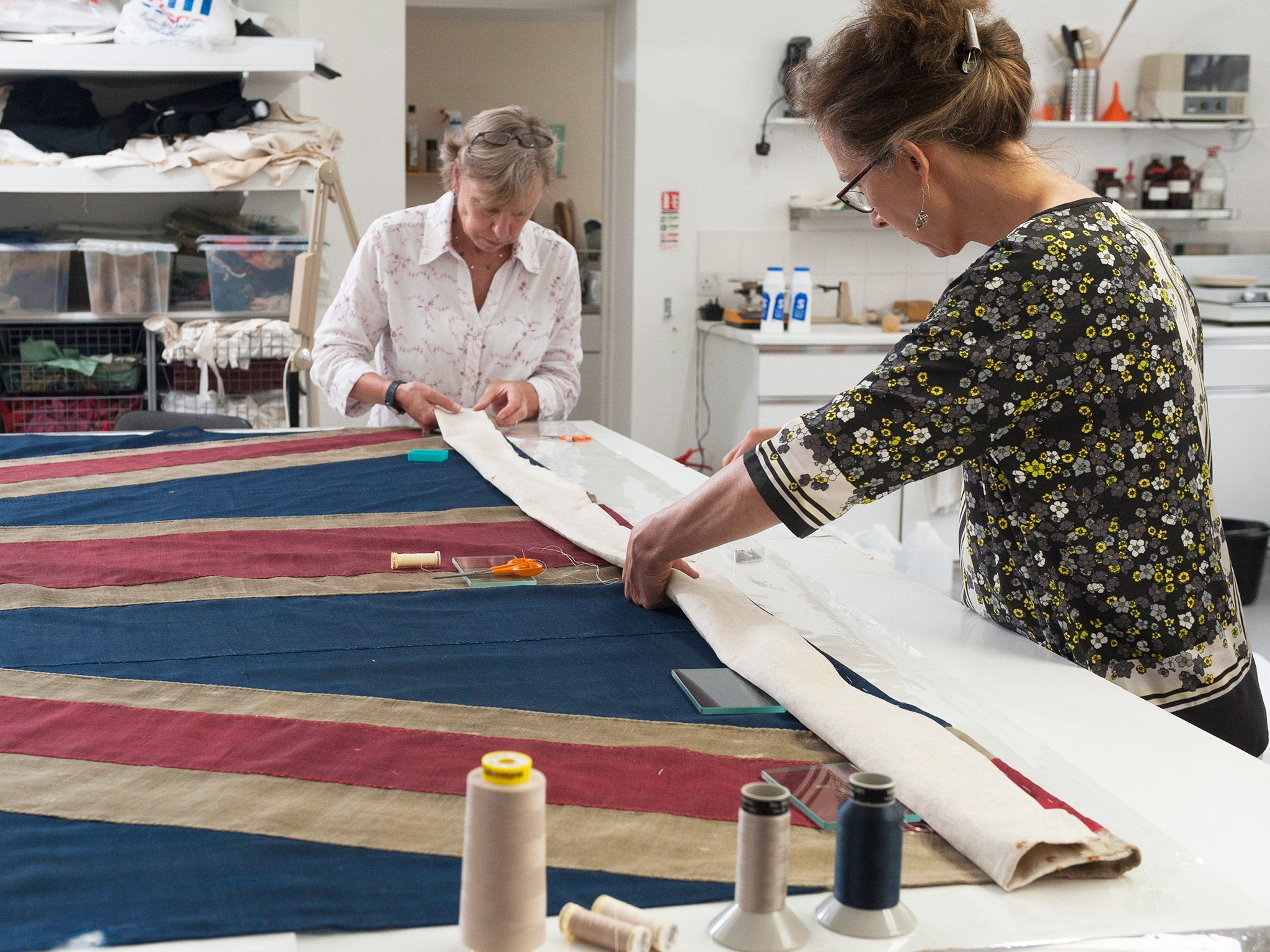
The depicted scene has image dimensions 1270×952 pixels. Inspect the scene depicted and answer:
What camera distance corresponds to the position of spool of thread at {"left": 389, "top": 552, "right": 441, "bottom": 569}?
4.60ft

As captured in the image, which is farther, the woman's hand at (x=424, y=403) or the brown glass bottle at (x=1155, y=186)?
the brown glass bottle at (x=1155, y=186)

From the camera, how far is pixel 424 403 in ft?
7.29

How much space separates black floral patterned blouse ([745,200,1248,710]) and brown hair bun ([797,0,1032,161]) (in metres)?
0.13

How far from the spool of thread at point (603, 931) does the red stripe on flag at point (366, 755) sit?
0.14 metres

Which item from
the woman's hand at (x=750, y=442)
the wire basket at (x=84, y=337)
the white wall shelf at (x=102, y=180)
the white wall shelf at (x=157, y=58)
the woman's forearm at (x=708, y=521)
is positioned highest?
the white wall shelf at (x=157, y=58)

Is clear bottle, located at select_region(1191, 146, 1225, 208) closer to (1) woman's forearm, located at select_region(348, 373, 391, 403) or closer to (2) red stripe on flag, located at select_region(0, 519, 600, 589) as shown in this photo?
(1) woman's forearm, located at select_region(348, 373, 391, 403)

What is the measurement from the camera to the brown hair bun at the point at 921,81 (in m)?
1.11

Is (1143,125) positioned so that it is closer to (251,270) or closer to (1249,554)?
(1249,554)

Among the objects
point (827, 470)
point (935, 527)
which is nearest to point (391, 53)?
point (935, 527)

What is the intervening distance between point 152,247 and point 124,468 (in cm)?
163

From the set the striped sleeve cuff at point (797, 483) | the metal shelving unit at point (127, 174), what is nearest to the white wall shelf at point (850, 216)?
→ the metal shelving unit at point (127, 174)

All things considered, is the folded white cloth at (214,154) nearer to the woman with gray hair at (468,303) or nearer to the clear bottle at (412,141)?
the woman with gray hair at (468,303)

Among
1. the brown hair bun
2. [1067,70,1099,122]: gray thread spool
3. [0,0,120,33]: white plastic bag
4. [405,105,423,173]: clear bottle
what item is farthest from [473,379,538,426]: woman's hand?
[405,105,423,173]: clear bottle

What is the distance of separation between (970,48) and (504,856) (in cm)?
87
